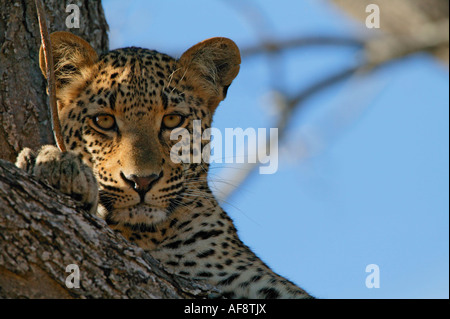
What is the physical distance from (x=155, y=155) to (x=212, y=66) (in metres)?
1.31

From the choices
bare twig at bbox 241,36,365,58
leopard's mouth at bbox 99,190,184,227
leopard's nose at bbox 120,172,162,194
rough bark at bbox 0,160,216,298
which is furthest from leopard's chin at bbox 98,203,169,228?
bare twig at bbox 241,36,365,58

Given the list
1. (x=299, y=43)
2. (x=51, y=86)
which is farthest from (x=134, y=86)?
(x=299, y=43)

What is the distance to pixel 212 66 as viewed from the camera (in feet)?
20.5

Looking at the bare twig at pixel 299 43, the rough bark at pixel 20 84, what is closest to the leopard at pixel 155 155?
the rough bark at pixel 20 84

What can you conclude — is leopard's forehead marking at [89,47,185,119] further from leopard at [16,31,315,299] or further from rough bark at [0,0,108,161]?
rough bark at [0,0,108,161]

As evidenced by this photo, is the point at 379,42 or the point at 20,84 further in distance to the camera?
the point at 379,42

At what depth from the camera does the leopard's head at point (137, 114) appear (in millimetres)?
5160

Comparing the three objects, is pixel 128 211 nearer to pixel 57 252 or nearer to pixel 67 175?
pixel 67 175

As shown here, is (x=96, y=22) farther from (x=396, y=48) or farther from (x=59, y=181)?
(x=396, y=48)

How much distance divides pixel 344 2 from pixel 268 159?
229 centimetres

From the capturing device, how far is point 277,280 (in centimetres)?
546

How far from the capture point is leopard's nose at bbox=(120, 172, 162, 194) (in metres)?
5.05

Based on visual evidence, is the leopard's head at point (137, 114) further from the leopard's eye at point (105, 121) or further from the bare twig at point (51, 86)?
the bare twig at point (51, 86)
